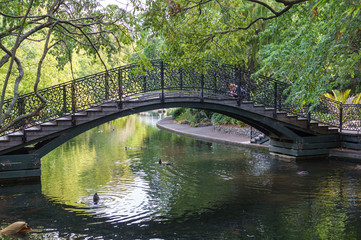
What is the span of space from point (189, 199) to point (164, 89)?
5.45 metres

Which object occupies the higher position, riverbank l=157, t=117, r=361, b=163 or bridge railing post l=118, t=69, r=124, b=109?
bridge railing post l=118, t=69, r=124, b=109

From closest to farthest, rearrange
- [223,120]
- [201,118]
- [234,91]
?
[234,91] < [223,120] < [201,118]

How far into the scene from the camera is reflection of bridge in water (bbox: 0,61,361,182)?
1338 centimetres

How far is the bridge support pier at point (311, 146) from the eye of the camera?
58.9ft

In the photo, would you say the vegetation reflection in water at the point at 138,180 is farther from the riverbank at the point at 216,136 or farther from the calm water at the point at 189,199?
the riverbank at the point at 216,136

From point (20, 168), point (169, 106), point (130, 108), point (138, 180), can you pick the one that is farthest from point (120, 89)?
point (20, 168)

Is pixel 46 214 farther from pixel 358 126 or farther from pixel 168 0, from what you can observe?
pixel 358 126

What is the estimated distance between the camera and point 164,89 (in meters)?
15.4

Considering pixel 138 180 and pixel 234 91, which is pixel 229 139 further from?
pixel 138 180

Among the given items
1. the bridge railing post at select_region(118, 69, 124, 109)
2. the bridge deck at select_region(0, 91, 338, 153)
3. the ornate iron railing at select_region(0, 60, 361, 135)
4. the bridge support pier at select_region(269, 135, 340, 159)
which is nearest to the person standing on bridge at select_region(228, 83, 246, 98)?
the ornate iron railing at select_region(0, 60, 361, 135)

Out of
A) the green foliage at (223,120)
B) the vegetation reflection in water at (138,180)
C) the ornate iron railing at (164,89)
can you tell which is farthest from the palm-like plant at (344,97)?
the vegetation reflection in water at (138,180)

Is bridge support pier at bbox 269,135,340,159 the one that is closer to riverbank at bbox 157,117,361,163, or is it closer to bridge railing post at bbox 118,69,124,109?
riverbank at bbox 157,117,361,163

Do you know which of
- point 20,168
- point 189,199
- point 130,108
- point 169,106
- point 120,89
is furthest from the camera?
point 169,106

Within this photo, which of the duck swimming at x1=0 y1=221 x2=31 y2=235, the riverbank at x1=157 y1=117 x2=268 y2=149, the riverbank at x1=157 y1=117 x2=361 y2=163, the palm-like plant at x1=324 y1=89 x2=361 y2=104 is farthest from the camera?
the riverbank at x1=157 y1=117 x2=268 y2=149
